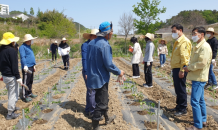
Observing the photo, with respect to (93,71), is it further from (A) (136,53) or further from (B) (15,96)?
(A) (136,53)

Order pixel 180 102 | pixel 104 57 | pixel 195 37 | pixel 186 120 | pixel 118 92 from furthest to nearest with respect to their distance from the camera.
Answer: pixel 118 92, pixel 180 102, pixel 186 120, pixel 195 37, pixel 104 57

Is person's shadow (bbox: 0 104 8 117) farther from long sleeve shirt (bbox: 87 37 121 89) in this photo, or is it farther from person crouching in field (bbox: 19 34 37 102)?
long sleeve shirt (bbox: 87 37 121 89)

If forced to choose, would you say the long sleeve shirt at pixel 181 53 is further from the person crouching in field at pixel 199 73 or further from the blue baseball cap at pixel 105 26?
the blue baseball cap at pixel 105 26

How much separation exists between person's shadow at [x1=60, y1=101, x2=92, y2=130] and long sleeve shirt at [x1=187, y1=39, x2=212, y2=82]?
2.11 meters

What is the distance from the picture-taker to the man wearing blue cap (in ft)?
8.64

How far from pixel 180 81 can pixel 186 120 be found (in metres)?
0.77

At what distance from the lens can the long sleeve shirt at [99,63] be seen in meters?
2.62

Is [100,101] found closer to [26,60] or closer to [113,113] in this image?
[113,113]

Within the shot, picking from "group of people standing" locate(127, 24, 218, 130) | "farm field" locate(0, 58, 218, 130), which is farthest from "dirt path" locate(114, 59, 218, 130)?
"group of people standing" locate(127, 24, 218, 130)

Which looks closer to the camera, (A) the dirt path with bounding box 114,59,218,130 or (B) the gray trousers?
(A) the dirt path with bounding box 114,59,218,130

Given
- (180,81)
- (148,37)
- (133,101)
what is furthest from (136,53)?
(180,81)

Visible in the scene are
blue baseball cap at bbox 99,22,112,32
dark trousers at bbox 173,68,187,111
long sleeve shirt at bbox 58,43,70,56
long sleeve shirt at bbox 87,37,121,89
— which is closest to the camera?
long sleeve shirt at bbox 87,37,121,89

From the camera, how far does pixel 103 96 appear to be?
9.14ft

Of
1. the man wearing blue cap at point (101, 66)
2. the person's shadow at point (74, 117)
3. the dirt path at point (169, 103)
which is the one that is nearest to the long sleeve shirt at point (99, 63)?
the man wearing blue cap at point (101, 66)
